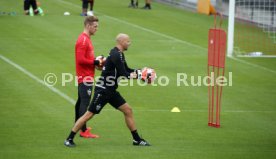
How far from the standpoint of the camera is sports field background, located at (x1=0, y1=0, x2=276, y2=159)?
13359mm

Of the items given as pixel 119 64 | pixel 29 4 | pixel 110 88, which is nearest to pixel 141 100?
pixel 110 88

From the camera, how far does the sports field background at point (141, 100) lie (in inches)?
526

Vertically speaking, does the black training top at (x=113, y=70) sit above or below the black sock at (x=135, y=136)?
above

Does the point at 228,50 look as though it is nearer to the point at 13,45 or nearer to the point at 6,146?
the point at 13,45

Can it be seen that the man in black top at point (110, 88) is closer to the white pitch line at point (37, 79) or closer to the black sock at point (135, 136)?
the black sock at point (135, 136)

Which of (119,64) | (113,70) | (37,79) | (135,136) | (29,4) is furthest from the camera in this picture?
(29,4)

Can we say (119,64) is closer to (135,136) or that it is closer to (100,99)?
(100,99)

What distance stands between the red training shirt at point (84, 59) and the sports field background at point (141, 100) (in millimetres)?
1230

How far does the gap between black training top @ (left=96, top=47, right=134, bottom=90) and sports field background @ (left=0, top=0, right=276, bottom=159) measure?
46.2 inches

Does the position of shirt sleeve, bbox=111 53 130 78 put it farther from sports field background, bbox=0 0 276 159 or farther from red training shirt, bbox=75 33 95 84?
sports field background, bbox=0 0 276 159

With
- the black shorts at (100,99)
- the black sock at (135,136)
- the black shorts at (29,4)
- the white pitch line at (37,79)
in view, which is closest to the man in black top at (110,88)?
the black shorts at (100,99)

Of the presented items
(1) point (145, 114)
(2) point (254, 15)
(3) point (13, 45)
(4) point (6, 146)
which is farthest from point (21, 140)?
(2) point (254, 15)

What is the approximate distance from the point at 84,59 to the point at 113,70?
74 centimetres

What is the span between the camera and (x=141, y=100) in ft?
60.7
